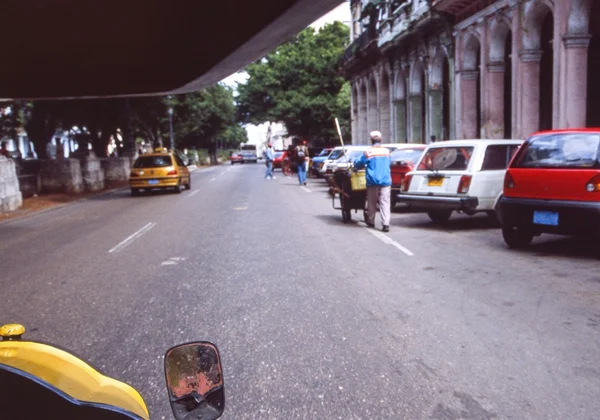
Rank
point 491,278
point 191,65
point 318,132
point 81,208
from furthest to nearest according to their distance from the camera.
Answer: point 318,132 < point 81,208 < point 491,278 < point 191,65

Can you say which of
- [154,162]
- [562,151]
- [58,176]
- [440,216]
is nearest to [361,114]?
[154,162]

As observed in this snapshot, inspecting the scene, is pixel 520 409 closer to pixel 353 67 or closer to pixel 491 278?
pixel 491 278

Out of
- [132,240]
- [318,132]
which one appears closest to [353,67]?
[318,132]

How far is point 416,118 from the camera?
113 feet

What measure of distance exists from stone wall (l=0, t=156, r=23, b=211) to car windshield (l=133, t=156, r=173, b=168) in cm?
570

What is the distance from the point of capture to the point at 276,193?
75.7ft

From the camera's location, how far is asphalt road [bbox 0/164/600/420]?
421cm

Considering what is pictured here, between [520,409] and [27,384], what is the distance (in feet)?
9.72

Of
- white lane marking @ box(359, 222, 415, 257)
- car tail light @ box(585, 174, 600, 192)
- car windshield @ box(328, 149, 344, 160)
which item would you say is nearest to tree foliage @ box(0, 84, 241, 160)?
car windshield @ box(328, 149, 344, 160)

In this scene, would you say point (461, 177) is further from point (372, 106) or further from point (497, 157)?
point (372, 106)

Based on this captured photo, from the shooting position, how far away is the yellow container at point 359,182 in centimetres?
1320

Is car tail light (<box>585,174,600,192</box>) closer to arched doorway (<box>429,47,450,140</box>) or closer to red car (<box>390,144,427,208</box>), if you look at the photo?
red car (<box>390,144,427,208</box>)

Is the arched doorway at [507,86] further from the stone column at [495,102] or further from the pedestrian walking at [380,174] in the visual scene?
the pedestrian walking at [380,174]

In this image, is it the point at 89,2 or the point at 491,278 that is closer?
the point at 89,2
